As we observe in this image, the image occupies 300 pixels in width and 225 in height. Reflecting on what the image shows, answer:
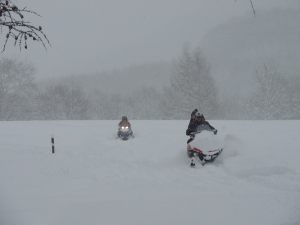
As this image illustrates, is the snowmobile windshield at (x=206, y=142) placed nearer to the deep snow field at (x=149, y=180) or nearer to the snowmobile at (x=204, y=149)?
the snowmobile at (x=204, y=149)

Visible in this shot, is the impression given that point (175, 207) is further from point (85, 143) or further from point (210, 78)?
point (210, 78)

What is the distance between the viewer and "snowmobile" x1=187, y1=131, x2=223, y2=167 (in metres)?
13.2

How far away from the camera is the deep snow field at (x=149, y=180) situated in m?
7.73

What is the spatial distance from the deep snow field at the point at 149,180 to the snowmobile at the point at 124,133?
58 centimetres

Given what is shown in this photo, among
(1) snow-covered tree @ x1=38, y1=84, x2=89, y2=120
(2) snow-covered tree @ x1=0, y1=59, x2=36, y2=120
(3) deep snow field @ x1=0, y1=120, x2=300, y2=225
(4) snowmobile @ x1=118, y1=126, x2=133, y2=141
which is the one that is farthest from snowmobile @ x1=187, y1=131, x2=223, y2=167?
(1) snow-covered tree @ x1=38, y1=84, x2=89, y2=120

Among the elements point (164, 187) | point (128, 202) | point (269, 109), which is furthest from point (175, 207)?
point (269, 109)

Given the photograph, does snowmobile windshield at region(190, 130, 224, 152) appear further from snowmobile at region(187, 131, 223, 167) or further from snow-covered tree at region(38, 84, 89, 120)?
snow-covered tree at region(38, 84, 89, 120)

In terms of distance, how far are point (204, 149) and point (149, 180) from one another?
2.45 m

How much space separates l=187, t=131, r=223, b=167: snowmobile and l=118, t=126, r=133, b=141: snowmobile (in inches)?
250

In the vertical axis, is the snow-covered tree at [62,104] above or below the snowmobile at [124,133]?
above

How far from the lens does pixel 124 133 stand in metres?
19.5

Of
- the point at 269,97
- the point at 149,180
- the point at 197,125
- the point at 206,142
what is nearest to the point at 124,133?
the point at 197,125

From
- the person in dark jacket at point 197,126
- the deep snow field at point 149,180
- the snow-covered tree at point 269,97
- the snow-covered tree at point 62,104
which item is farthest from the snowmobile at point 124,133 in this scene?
the snow-covered tree at point 62,104

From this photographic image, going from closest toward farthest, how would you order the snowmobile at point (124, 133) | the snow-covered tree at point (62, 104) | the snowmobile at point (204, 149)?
the snowmobile at point (204, 149) → the snowmobile at point (124, 133) → the snow-covered tree at point (62, 104)
